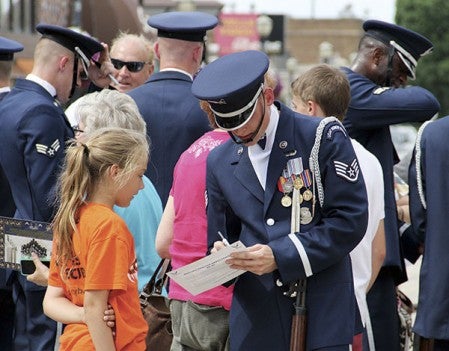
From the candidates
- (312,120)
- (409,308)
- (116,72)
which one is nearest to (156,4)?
(116,72)

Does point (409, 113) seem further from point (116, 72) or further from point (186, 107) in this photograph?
point (116, 72)

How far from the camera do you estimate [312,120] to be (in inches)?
168

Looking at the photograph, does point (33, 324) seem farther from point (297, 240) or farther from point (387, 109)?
point (387, 109)

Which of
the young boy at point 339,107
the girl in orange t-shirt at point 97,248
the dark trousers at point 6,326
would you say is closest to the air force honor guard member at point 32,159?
the dark trousers at point 6,326

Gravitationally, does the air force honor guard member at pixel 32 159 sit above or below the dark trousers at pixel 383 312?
above

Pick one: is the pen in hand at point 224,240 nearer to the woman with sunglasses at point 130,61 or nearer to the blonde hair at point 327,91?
the blonde hair at point 327,91

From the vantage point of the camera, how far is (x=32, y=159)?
5312mm

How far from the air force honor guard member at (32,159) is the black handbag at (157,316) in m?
0.51

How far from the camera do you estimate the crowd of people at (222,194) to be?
4.14m

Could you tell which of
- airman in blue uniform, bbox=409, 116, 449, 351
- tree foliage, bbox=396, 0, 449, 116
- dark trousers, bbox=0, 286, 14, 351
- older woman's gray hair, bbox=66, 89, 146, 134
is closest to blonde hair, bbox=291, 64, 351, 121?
airman in blue uniform, bbox=409, 116, 449, 351

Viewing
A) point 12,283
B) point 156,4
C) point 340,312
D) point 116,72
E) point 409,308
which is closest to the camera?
point 340,312

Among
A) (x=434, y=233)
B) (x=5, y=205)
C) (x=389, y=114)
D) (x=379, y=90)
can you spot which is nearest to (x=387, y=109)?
Result: (x=389, y=114)

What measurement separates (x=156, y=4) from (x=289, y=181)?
1752 centimetres

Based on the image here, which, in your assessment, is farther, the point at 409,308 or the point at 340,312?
the point at 409,308
